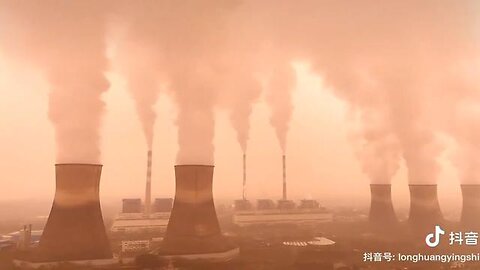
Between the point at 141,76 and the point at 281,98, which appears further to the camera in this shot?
the point at 281,98

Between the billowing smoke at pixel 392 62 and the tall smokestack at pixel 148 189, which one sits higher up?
the billowing smoke at pixel 392 62

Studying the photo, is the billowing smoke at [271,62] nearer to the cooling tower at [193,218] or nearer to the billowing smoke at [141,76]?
the billowing smoke at [141,76]

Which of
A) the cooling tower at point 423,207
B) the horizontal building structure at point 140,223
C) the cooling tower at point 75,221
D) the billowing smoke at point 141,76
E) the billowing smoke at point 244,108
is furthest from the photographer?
the cooling tower at point 423,207

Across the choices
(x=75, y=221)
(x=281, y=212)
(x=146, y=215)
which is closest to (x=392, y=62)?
(x=281, y=212)

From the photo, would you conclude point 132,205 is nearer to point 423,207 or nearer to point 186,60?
point 186,60

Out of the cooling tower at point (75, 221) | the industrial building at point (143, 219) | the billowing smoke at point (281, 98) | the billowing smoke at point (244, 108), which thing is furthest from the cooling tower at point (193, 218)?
the billowing smoke at point (281, 98)

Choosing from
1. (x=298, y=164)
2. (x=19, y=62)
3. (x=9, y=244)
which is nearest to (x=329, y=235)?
(x=298, y=164)

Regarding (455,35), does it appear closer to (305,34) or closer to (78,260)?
(305,34)
